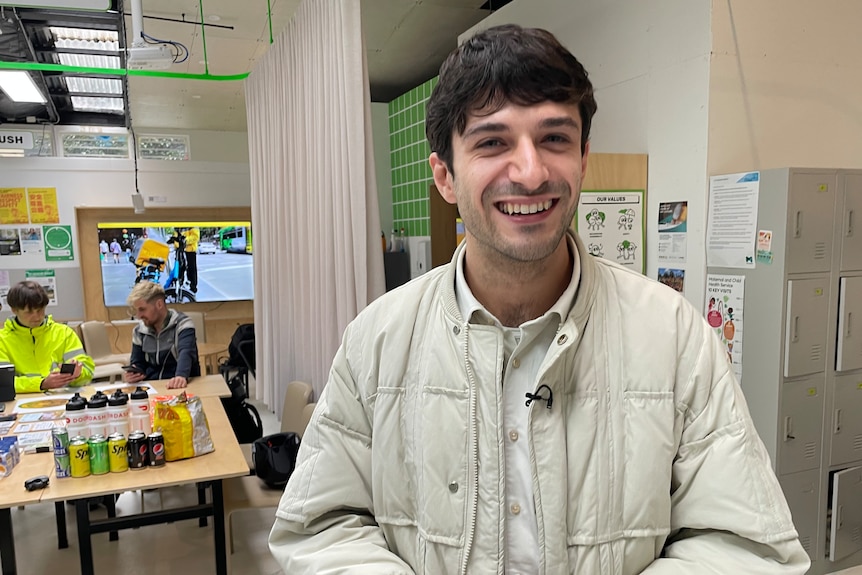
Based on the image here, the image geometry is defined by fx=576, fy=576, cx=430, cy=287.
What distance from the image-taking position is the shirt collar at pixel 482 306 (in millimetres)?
989

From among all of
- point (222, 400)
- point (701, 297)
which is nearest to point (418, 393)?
point (701, 297)

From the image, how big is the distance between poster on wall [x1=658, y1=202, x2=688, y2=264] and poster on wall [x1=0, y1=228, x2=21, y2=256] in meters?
7.49

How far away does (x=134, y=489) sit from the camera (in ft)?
7.58

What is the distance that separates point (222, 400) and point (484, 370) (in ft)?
10.6

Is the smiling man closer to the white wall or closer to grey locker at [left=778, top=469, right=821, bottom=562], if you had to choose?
the white wall

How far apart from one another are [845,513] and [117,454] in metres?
3.38

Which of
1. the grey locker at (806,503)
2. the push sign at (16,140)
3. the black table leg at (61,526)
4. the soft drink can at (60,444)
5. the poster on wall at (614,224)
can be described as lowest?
the black table leg at (61,526)

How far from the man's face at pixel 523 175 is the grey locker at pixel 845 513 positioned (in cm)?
270

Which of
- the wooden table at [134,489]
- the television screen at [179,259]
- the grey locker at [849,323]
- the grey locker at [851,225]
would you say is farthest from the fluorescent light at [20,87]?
the grey locker at [849,323]

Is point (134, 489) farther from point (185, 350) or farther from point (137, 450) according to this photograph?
point (185, 350)

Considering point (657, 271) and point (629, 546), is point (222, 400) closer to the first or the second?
point (657, 271)

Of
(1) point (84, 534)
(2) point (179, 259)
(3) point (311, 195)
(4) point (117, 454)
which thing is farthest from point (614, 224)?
(2) point (179, 259)

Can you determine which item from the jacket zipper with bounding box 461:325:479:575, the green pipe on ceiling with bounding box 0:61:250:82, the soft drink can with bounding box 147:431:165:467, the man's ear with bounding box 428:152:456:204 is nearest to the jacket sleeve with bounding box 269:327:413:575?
the jacket zipper with bounding box 461:325:479:575

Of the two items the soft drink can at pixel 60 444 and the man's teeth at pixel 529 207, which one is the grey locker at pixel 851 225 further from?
the soft drink can at pixel 60 444
